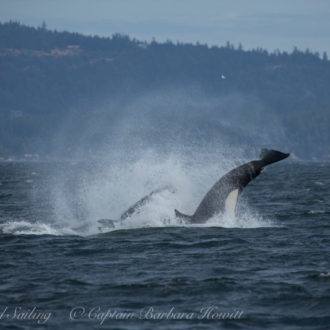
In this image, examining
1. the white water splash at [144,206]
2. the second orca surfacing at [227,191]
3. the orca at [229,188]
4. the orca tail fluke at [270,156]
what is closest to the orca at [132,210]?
the second orca surfacing at [227,191]

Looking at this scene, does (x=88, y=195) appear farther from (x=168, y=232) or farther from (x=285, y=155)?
(x=285, y=155)

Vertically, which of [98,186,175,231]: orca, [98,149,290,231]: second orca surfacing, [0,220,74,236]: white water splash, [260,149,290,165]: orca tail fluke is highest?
[260,149,290,165]: orca tail fluke

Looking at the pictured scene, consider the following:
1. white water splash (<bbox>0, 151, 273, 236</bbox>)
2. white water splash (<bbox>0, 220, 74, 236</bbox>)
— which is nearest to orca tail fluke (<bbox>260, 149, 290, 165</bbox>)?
white water splash (<bbox>0, 151, 273, 236</bbox>)

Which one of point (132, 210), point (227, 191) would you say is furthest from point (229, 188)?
point (132, 210)

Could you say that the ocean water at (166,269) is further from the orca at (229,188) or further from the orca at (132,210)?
the orca at (229,188)

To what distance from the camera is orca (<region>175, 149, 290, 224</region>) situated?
934 inches

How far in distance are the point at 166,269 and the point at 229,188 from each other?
6.90m

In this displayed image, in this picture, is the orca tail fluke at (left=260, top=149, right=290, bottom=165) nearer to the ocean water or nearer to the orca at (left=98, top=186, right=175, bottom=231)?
the ocean water

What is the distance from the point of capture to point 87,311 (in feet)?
48.1

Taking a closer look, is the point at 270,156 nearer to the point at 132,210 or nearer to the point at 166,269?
the point at 132,210

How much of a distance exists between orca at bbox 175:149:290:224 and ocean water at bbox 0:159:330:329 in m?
0.49

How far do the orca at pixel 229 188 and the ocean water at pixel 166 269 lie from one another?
487 millimetres

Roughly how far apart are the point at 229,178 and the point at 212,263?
234 inches

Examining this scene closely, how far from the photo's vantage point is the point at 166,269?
18297 mm
